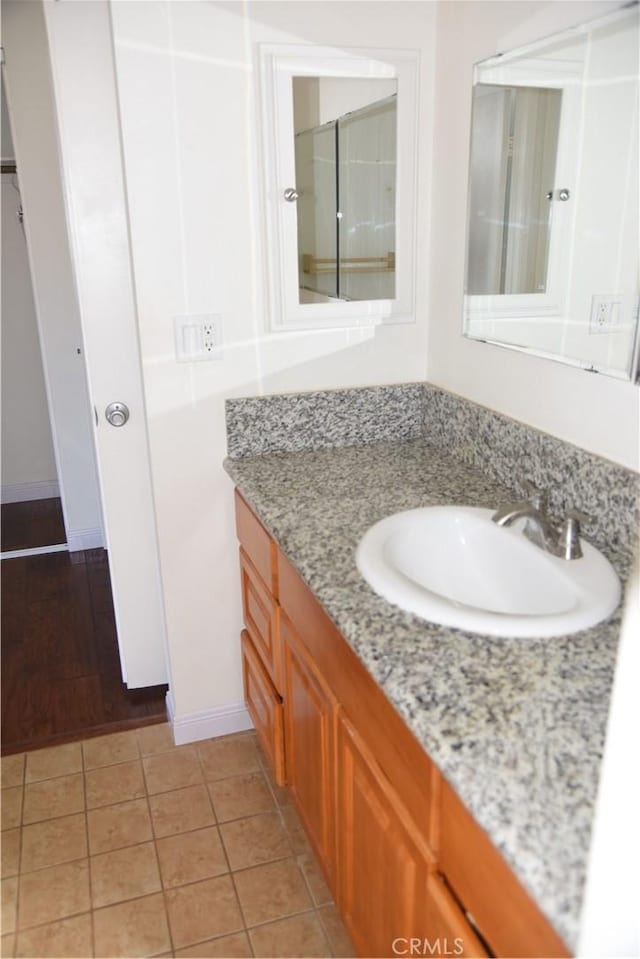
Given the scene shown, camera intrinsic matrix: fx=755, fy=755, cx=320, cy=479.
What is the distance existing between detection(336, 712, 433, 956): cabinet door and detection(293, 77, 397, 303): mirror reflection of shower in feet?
3.57

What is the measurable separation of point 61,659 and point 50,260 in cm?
164

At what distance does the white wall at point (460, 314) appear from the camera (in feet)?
4.34

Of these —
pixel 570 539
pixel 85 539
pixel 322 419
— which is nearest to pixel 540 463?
pixel 570 539

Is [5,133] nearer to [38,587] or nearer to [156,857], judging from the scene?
[38,587]

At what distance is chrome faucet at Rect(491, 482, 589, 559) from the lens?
3.97 ft

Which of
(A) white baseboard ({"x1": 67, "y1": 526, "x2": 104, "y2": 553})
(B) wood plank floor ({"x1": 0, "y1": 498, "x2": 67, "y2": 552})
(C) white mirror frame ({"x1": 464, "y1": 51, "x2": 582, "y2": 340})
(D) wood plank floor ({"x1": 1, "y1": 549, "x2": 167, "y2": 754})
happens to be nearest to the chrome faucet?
(C) white mirror frame ({"x1": 464, "y1": 51, "x2": 582, "y2": 340})

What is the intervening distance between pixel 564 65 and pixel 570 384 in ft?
1.85

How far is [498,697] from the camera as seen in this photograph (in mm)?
907

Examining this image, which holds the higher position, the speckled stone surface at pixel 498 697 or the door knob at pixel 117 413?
the door knob at pixel 117 413

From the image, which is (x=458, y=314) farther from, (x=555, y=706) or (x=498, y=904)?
(x=498, y=904)

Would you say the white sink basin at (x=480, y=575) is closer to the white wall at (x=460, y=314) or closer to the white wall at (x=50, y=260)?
the white wall at (x=460, y=314)

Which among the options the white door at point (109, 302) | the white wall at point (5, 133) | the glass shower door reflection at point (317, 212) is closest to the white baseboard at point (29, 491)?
the white wall at point (5, 133)

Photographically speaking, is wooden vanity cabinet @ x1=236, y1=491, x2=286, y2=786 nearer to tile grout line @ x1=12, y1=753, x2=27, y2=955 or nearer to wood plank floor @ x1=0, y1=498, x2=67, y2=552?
tile grout line @ x1=12, y1=753, x2=27, y2=955

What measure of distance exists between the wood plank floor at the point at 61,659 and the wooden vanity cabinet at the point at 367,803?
0.67m
